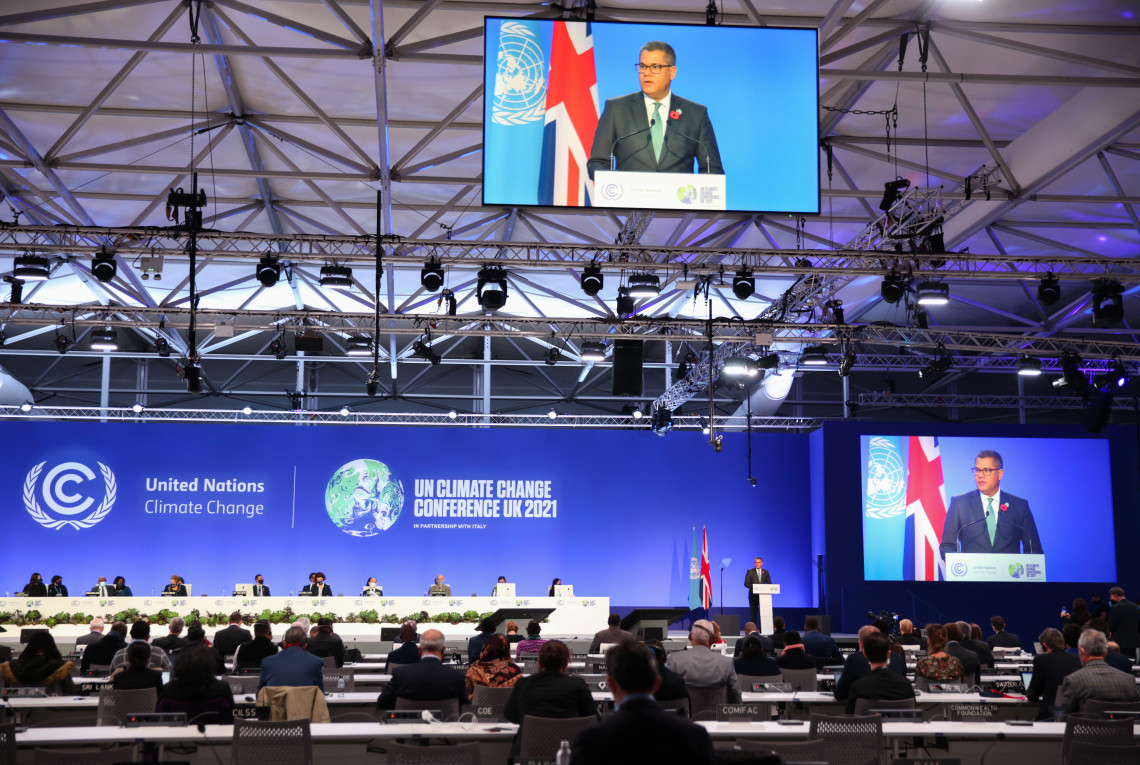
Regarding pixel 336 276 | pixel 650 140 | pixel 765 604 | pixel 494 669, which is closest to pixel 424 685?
pixel 494 669

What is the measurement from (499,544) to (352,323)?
224 inches

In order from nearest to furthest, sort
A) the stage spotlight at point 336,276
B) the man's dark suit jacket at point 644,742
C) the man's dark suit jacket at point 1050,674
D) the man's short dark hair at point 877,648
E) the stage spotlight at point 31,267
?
the man's dark suit jacket at point 644,742 → the man's short dark hair at point 877,648 → the man's dark suit jacket at point 1050,674 → the stage spotlight at point 31,267 → the stage spotlight at point 336,276

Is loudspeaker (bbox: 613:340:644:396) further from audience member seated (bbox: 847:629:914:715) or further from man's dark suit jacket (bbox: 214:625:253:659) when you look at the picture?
audience member seated (bbox: 847:629:914:715)

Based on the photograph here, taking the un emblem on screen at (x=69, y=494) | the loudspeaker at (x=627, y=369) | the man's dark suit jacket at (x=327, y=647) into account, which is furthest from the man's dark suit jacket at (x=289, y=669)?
the un emblem on screen at (x=69, y=494)

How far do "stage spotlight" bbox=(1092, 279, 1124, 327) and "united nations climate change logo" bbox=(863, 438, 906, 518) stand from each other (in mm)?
7290

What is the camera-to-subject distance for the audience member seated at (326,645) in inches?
373

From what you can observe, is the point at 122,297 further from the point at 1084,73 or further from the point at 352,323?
the point at 1084,73

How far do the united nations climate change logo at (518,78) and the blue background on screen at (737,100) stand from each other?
0.06 m

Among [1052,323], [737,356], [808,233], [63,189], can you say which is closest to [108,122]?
[63,189]

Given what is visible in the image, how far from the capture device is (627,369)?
18422 millimetres

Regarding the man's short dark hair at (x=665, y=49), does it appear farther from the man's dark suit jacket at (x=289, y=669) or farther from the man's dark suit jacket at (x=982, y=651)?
the man's dark suit jacket at (x=982, y=651)

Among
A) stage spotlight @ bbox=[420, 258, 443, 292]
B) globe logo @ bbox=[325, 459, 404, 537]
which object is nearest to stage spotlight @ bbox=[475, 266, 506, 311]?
stage spotlight @ bbox=[420, 258, 443, 292]

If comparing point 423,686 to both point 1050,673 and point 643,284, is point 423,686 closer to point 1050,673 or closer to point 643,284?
point 1050,673

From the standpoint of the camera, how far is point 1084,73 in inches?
457
